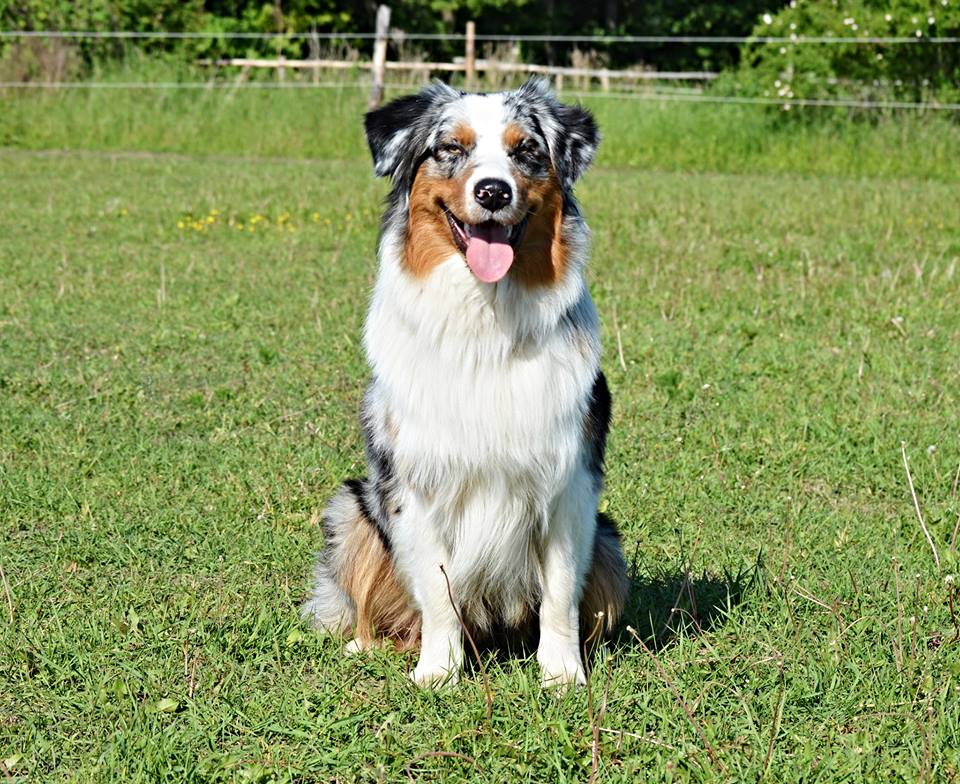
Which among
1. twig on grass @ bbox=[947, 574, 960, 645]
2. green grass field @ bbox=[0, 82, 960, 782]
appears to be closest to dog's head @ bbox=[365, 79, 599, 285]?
green grass field @ bbox=[0, 82, 960, 782]

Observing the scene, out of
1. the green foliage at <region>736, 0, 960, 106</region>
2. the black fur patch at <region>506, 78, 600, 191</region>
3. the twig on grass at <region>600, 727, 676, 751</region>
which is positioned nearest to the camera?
the twig on grass at <region>600, 727, 676, 751</region>

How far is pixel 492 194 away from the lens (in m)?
3.58

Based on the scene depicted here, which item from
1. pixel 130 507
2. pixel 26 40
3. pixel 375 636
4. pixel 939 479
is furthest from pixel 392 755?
pixel 26 40

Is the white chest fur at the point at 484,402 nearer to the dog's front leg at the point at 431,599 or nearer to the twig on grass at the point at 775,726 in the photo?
the dog's front leg at the point at 431,599

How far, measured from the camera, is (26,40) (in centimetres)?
1944

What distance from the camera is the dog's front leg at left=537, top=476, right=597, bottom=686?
372cm

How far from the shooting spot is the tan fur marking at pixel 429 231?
3.75 metres

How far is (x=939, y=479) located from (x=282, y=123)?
13958mm

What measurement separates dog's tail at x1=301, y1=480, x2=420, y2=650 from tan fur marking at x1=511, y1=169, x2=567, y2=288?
0.97m

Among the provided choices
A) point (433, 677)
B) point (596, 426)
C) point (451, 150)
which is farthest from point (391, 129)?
point (433, 677)

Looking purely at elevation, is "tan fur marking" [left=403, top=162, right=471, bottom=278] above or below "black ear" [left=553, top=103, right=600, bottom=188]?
below

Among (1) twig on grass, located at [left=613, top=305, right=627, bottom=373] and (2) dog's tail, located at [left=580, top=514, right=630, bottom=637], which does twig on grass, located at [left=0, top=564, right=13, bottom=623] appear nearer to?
(2) dog's tail, located at [left=580, top=514, right=630, bottom=637]

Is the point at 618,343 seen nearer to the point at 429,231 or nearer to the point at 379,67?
the point at 429,231

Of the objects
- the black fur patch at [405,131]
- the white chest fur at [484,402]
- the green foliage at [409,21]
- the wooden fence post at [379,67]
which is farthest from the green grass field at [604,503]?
the green foliage at [409,21]
